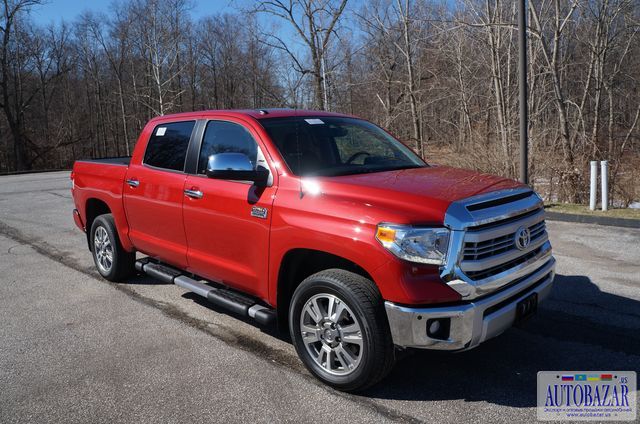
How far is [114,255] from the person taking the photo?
5961 mm

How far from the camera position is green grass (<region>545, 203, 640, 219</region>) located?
9.03 m

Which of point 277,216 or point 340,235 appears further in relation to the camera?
point 277,216

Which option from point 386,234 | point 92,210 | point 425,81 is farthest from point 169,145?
point 425,81

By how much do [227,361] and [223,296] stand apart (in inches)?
22.8

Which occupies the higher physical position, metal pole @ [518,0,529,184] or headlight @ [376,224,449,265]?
metal pole @ [518,0,529,184]

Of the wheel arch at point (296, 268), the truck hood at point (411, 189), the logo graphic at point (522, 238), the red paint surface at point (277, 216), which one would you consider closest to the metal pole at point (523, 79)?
the red paint surface at point (277, 216)

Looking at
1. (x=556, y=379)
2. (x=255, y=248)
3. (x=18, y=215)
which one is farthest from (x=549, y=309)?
(x=18, y=215)

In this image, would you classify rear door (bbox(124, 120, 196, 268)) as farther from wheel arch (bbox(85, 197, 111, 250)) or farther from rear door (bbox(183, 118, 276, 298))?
wheel arch (bbox(85, 197, 111, 250))

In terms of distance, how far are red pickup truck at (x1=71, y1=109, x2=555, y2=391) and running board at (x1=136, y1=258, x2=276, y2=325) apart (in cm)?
2

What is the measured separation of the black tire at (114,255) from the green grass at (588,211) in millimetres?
7863

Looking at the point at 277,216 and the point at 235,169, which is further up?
the point at 235,169

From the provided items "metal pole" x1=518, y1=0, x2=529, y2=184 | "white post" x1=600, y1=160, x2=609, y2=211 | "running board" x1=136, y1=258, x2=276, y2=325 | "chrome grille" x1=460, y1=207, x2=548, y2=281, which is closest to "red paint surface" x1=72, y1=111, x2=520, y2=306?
"running board" x1=136, y1=258, x2=276, y2=325

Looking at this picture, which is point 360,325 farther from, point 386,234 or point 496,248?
point 496,248

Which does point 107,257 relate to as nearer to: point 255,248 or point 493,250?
point 255,248
